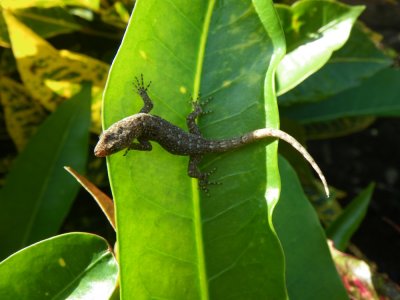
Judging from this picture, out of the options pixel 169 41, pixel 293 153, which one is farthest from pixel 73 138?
pixel 293 153

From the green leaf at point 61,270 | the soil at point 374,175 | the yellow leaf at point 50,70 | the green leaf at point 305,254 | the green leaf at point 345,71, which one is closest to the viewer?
the green leaf at point 61,270

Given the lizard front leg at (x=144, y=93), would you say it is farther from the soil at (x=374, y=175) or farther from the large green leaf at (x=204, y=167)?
the soil at (x=374, y=175)

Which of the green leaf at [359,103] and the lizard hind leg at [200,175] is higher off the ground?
the lizard hind leg at [200,175]

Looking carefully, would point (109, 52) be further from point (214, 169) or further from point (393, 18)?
point (393, 18)

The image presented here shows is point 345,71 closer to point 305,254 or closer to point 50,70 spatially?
point 305,254

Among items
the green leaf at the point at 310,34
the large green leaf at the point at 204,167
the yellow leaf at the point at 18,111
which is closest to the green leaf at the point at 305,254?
the large green leaf at the point at 204,167

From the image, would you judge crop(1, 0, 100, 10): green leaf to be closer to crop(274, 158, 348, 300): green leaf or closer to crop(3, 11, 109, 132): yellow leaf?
crop(3, 11, 109, 132): yellow leaf
